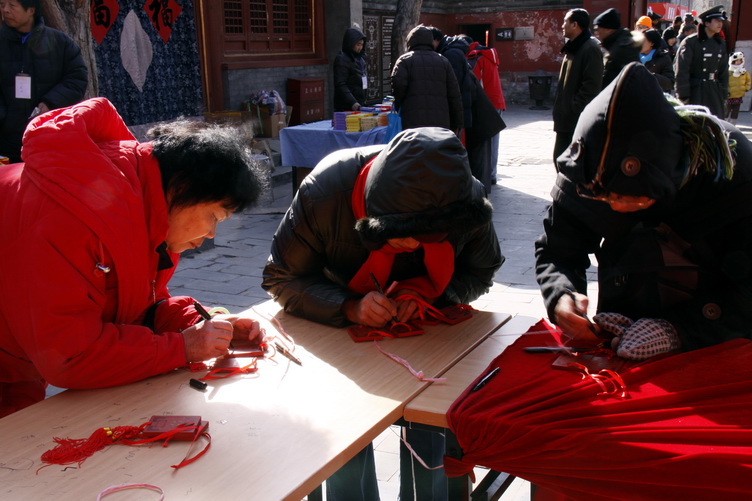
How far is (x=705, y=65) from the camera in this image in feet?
30.2

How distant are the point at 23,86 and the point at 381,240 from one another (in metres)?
4.07

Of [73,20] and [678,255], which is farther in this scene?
[73,20]

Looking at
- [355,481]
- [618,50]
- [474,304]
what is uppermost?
[618,50]

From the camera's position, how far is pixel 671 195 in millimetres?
1640

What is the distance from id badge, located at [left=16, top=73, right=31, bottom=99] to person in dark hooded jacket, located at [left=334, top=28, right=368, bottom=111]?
3340 millimetres

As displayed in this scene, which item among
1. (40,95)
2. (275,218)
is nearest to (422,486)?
(40,95)

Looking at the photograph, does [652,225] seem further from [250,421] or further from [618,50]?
[618,50]

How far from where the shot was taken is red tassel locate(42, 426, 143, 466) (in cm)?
143

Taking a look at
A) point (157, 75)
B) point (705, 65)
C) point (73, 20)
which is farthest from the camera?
point (705, 65)

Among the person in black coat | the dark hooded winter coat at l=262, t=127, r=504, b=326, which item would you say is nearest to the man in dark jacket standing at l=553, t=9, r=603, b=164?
the person in black coat

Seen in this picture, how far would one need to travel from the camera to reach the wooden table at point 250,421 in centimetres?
136

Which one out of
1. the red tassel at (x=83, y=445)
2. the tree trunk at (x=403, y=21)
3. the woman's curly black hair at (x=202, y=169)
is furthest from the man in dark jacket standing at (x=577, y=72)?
the red tassel at (x=83, y=445)

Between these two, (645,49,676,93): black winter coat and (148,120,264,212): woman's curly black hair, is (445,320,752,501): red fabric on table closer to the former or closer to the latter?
(148,120,264,212): woman's curly black hair

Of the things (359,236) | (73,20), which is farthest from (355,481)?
(73,20)
